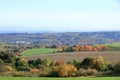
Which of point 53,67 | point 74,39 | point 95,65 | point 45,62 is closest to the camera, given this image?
point 53,67

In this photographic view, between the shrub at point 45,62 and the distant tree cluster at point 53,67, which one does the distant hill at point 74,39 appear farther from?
the distant tree cluster at point 53,67

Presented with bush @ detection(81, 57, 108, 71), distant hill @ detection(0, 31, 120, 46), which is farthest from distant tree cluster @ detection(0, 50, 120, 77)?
distant hill @ detection(0, 31, 120, 46)

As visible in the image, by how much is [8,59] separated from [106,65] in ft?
60.9

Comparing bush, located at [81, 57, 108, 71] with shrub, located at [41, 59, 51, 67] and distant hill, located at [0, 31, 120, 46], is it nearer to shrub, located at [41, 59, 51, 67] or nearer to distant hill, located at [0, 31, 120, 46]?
shrub, located at [41, 59, 51, 67]

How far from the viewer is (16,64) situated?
4709cm

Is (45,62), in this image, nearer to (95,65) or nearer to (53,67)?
(95,65)

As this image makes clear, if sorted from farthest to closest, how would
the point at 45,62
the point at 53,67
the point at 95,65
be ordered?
the point at 45,62
the point at 95,65
the point at 53,67

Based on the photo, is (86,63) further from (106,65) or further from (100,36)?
(100,36)

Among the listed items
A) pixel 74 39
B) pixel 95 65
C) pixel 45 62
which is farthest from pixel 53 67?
pixel 74 39

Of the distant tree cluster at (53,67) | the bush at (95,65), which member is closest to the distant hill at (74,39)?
the distant tree cluster at (53,67)

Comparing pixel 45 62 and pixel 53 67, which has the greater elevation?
pixel 53 67

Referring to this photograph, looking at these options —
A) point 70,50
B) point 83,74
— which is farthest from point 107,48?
point 83,74

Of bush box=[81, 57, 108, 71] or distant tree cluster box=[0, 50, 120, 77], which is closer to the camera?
distant tree cluster box=[0, 50, 120, 77]

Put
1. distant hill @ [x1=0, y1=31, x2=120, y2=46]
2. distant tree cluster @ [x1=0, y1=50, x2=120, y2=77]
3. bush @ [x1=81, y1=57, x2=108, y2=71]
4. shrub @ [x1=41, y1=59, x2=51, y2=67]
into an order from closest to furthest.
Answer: distant tree cluster @ [x1=0, y1=50, x2=120, y2=77], bush @ [x1=81, y1=57, x2=108, y2=71], shrub @ [x1=41, y1=59, x2=51, y2=67], distant hill @ [x1=0, y1=31, x2=120, y2=46]
